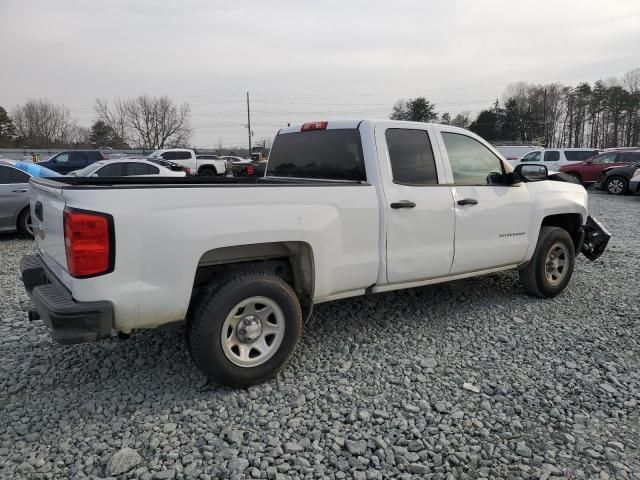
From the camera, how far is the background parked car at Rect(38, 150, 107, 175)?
2136 cm

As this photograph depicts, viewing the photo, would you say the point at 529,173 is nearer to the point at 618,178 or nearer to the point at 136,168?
the point at 136,168

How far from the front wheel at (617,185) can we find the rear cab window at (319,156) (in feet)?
58.3

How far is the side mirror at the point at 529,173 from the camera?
4.57 metres

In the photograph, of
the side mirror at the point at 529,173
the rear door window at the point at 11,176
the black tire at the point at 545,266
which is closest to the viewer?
the side mirror at the point at 529,173

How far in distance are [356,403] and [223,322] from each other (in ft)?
3.43

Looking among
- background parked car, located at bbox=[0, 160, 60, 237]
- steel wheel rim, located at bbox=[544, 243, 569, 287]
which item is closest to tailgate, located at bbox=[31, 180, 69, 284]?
steel wheel rim, located at bbox=[544, 243, 569, 287]

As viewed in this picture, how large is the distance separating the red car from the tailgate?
20801 millimetres

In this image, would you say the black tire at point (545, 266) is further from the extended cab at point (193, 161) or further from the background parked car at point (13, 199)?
the extended cab at point (193, 161)

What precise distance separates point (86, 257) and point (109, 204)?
1.07 feet

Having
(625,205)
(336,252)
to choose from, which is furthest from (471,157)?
(625,205)

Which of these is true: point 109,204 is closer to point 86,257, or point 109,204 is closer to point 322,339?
point 86,257

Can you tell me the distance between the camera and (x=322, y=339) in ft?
13.3

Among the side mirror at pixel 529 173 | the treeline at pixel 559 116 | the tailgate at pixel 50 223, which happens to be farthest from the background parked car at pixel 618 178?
the treeline at pixel 559 116

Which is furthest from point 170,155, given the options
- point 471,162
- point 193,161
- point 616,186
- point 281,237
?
point 281,237
